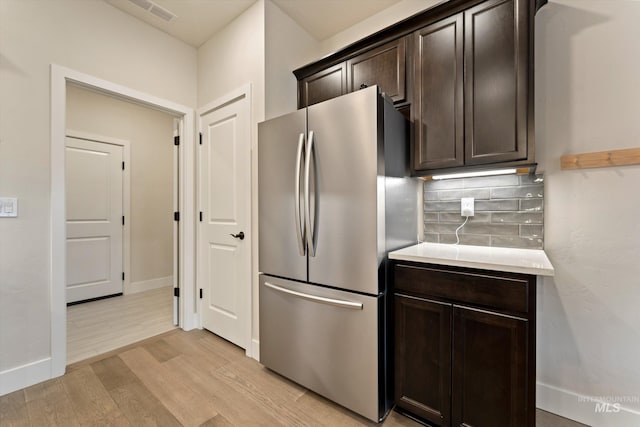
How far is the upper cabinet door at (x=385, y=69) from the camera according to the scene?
71.9 inches

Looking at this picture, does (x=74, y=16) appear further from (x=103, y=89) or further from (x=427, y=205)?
(x=427, y=205)

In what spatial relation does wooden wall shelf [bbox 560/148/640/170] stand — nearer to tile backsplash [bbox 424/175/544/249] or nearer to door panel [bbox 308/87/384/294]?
tile backsplash [bbox 424/175/544/249]

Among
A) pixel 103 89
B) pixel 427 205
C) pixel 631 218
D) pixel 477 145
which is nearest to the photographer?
pixel 631 218

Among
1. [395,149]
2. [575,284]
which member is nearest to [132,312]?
[395,149]

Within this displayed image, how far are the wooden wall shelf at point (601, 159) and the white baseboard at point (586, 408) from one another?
4.06 feet

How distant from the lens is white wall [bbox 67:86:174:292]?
374cm

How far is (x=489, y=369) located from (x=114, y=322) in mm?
3467

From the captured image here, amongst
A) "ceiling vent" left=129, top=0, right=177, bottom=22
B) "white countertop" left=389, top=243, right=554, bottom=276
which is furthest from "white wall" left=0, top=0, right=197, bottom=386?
"white countertop" left=389, top=243, right=554, bottom=276

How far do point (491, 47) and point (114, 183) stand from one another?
4544mm

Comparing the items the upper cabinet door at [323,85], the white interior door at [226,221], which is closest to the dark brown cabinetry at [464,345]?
the white interior door at [226,221]

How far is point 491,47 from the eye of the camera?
150cm

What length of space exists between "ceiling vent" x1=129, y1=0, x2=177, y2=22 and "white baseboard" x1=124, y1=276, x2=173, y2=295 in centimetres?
345

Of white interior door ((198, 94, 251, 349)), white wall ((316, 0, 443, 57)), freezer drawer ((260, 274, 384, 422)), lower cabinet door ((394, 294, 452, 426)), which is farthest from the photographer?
white interior door ((198, 94, 251, 349))

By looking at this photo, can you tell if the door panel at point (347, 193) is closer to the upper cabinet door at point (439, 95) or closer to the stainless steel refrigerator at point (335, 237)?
the stainless steel refrigerator at point (335, 237)
